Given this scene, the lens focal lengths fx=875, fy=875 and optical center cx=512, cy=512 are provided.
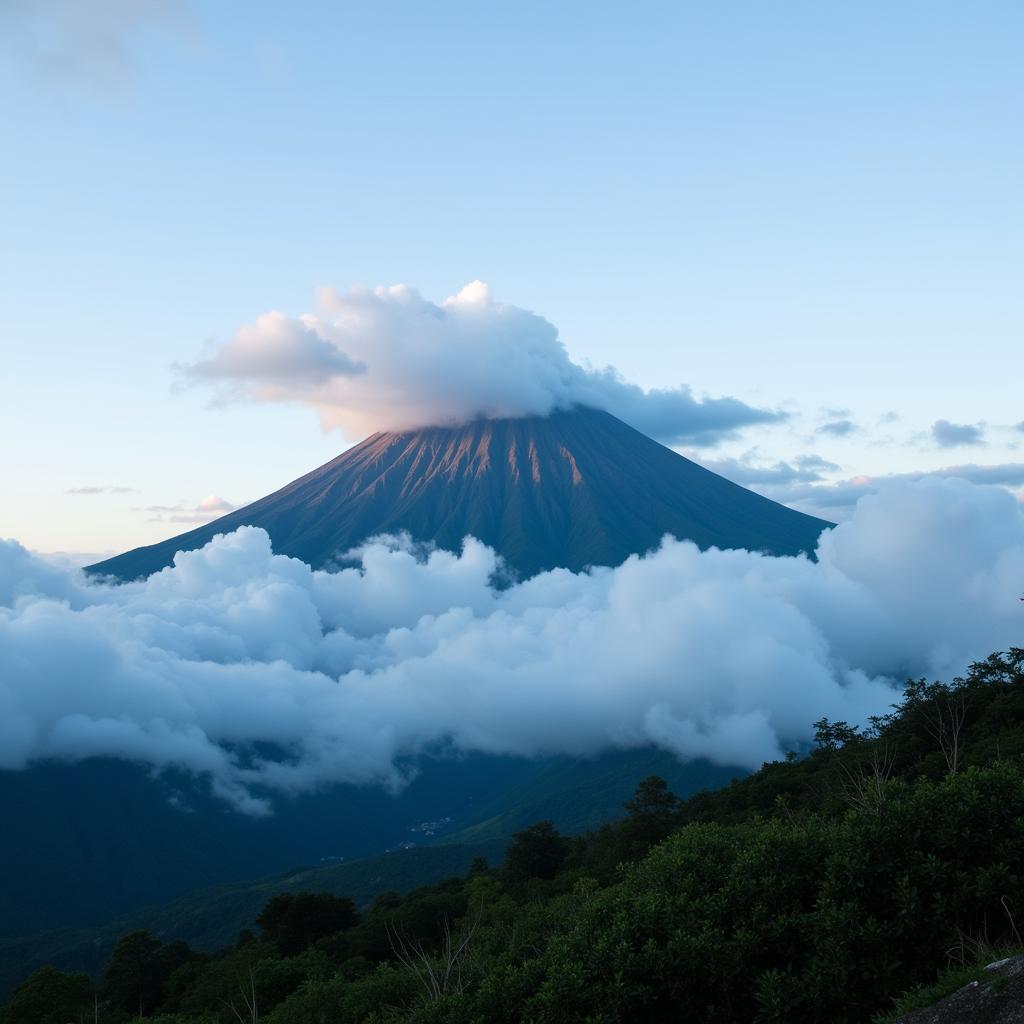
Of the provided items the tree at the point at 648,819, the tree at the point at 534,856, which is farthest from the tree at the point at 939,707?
the tree at the point at 534,856

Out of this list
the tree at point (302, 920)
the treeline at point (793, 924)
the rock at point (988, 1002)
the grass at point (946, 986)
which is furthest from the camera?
the tree at point (302, 920)

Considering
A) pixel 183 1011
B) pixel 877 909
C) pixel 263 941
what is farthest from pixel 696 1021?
pixel 263 941

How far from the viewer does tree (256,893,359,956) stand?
54031 millimetres

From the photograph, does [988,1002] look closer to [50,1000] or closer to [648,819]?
[648,819]

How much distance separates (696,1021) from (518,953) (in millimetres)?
6374

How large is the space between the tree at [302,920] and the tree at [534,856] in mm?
11412

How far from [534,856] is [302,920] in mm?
16653

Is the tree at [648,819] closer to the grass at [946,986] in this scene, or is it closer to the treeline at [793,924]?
the treeline at [793,924]

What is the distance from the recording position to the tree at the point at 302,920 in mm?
54031

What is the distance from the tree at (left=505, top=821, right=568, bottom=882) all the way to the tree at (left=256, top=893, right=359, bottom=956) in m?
11.4

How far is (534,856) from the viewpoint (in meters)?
62.8

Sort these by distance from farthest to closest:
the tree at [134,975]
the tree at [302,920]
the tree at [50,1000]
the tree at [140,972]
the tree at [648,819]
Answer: the tree at [302,920]
the tree at [648,819]
the tree at [134,975]
the tree at [140,972]
the tree at [50,1000]

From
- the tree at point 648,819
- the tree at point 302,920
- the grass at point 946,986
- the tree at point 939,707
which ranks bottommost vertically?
the tree at point 302,920

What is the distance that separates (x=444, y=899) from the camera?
54219 mm
